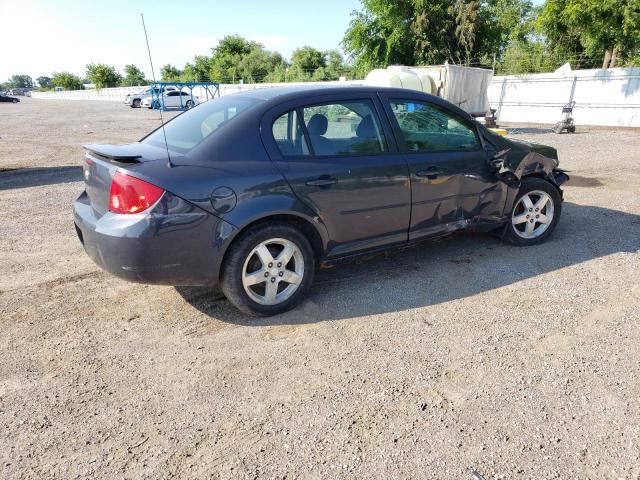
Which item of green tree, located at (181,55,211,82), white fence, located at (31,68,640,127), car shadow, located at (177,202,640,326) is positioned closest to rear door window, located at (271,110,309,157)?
car shadow, located at (177,202,640,326)

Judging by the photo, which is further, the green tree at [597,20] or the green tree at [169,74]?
the green tree at [169,74]

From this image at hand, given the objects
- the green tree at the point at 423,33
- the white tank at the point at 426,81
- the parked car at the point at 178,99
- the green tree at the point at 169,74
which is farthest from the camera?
the green tree at the point at 169,74

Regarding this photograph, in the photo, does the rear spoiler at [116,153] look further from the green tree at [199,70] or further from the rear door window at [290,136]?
the green tree at [199,70]

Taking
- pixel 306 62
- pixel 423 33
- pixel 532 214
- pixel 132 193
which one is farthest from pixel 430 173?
pixel 306 62

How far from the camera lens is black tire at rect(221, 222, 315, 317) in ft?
10.9

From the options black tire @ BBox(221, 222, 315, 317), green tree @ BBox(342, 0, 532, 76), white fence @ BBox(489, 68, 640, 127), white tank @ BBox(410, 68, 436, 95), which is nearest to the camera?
black tire @ BBox(221, 222, 315, 317)

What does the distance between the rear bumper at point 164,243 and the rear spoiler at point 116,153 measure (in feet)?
1.26

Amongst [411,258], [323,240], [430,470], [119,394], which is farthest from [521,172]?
[119,394]

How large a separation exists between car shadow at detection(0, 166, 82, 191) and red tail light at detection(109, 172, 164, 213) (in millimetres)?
6411

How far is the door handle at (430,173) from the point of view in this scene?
13.3 feet

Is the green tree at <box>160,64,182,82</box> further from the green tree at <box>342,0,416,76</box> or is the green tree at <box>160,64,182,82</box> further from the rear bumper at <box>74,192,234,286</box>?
the rear bumper at <box>74,192,234,286</box>

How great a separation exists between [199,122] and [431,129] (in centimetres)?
203

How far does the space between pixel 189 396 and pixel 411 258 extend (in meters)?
2.74

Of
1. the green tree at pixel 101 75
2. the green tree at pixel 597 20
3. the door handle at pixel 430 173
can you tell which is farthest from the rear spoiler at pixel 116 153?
the green tree at pixel 101 75
